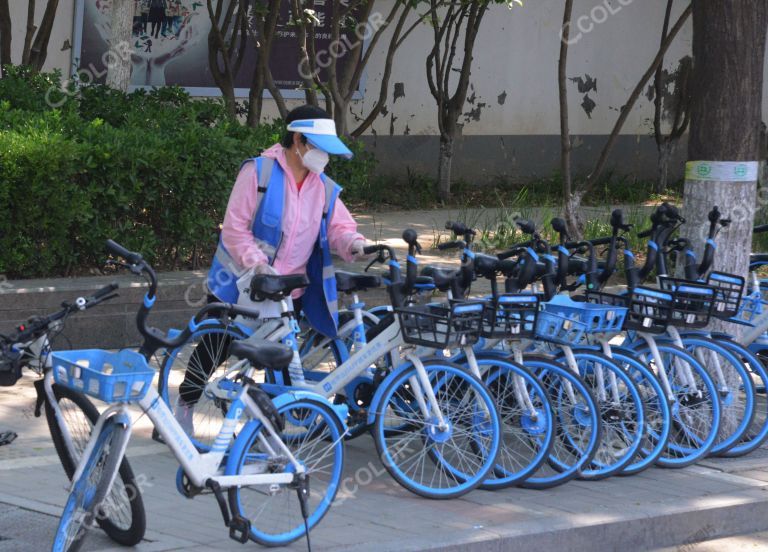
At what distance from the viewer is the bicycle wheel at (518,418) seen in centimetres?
579

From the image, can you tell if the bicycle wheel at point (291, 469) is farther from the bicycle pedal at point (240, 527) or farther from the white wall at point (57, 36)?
the white wall at point (57, 36)

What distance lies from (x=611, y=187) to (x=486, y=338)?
11.7 meters

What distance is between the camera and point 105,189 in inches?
345

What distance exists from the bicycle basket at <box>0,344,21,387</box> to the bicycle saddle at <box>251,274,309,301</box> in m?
1.26

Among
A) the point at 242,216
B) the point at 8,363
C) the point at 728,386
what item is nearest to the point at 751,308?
the point at 728,386

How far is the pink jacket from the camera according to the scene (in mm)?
5980

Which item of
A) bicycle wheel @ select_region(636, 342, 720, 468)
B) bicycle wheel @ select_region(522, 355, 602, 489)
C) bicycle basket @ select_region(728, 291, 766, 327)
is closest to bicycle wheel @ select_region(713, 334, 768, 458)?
bicycle wheel @ select_region(636, 342, 720, 468)

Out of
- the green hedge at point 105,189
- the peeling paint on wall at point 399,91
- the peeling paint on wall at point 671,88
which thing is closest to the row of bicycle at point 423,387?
the green hedge at point 105,189

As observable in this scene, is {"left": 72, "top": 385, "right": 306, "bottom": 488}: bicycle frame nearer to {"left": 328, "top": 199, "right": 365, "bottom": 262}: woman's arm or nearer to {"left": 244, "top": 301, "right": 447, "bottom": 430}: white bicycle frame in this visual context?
{"left": 244, "top": 301, "right": 447, "bottom": 430}: white bicycle frame

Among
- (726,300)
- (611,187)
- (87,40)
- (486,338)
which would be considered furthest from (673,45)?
(486,338)

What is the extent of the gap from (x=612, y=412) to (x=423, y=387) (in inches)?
43.6

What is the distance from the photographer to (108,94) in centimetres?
1131

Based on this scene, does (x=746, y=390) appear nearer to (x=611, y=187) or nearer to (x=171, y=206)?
(x=171, y=206)

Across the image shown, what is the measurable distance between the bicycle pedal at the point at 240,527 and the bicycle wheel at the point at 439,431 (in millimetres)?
1043
